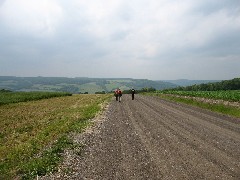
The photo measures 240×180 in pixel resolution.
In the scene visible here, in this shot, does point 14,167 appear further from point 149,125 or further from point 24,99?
point 24,99

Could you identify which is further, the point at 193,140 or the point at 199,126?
the point at 199,126

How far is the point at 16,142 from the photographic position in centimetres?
1980

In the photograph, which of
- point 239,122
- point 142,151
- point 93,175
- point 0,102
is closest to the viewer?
point 93,175

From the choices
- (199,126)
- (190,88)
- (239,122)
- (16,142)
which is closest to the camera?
(16,142)

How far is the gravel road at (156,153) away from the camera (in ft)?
40.8

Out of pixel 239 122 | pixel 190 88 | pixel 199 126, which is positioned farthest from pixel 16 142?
pixel 190 88

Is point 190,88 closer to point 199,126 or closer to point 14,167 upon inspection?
point 199,126

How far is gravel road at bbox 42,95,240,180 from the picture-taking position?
12.4 m

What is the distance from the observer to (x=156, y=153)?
1563 cm

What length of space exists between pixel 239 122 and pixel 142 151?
47.8ft

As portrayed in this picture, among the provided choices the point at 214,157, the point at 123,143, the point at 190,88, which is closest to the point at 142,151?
the point at 123,143

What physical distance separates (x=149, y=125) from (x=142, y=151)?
9247 mm

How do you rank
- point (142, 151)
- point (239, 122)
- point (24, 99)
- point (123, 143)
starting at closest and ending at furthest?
point (142, 151), point (123, 143), point (239, 122), point (24, 99)

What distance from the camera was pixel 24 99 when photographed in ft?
211
